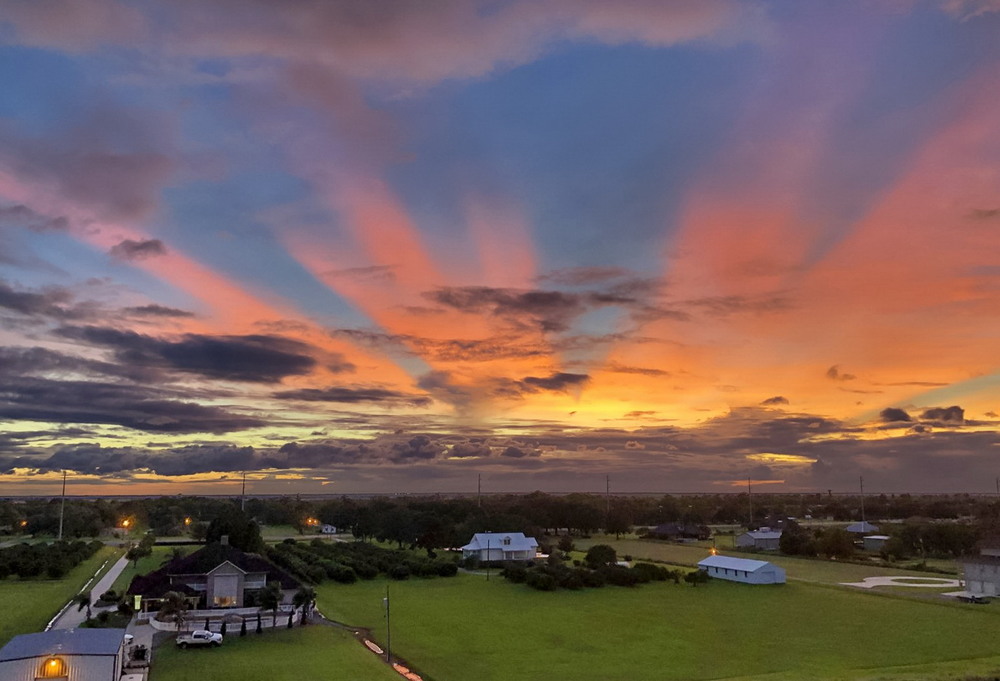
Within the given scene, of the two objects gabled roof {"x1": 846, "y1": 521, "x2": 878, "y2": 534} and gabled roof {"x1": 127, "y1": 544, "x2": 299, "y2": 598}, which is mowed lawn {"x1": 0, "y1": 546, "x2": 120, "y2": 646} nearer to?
gabled roof {"x1": 127, "y1": 544, "x2": 299, "y2": 598}

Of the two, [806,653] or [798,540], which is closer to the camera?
[806,653]

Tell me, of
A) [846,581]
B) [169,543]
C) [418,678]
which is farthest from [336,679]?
[169,543]

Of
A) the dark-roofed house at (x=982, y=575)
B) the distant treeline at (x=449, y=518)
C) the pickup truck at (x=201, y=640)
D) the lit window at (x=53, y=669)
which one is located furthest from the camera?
the distant treeline at (x=449, y=518)

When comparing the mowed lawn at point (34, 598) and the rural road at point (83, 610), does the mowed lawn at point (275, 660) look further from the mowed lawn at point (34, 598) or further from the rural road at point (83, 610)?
the mowed lawn at point (34, 598)

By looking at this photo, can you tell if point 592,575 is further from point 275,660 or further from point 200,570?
point 275,660

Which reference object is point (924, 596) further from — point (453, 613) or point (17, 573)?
point (17, 573)

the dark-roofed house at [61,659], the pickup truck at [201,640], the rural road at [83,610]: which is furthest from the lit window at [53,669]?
the rural road at [83,610]
